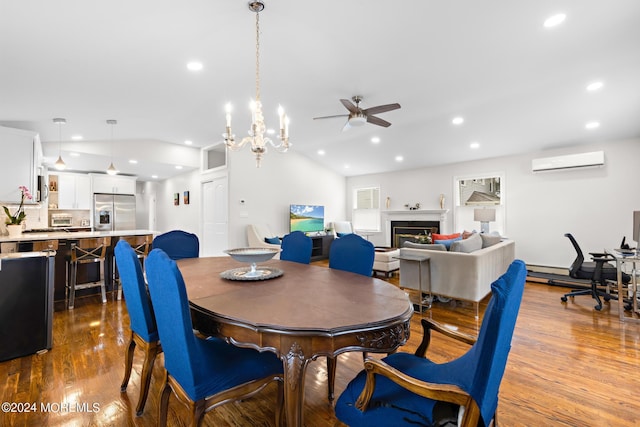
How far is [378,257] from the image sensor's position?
5098 mm

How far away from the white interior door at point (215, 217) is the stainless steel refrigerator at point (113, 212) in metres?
2.38

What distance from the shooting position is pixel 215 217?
21.2ft

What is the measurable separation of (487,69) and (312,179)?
517 cm

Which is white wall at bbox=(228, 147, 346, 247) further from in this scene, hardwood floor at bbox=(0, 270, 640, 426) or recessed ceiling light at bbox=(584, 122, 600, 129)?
recessed ceiling light at bbox=(584, 122, 600, 129)

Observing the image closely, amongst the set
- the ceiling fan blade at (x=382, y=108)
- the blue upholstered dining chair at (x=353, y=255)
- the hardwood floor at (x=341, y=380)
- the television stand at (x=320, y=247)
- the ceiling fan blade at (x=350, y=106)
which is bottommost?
the hardwood floor at (x=341, y=380)

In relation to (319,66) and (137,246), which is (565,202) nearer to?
(319,66)

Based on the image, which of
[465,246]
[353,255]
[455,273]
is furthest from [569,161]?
[353,255]

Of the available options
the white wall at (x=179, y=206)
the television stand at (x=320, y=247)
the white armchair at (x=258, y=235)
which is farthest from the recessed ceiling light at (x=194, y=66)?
the television stand at (x=320, y=247)

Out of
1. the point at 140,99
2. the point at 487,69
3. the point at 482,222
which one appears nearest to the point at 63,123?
the point at 140,99

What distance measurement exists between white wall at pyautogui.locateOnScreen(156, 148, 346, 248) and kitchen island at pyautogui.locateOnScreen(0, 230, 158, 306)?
2.05 meters

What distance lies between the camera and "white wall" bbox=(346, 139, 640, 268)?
16.3 feet

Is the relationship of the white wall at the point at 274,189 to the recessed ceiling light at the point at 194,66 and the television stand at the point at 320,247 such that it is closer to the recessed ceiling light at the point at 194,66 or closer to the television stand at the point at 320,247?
the television stand at the point at 320,247

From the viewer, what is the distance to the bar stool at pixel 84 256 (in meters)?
3.66

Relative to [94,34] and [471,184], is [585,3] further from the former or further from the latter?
[471,184]
